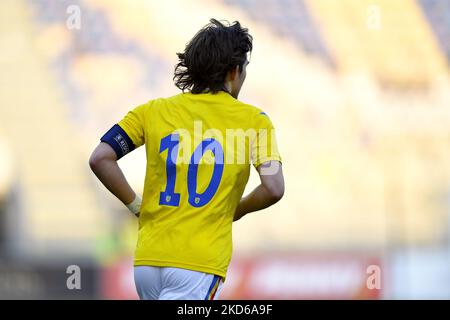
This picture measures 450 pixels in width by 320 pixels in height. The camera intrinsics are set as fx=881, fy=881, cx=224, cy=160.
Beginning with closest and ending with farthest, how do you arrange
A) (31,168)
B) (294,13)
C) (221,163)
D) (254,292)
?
(221,163)
(254,292)
(31,168)
(294,13)

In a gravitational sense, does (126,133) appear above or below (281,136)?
below

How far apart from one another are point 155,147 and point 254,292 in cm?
713

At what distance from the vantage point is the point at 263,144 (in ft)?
8.02

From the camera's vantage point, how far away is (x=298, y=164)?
34.4ft

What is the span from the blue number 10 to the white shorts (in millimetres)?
187

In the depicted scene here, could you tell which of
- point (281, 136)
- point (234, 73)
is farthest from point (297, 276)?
point (234, 73)

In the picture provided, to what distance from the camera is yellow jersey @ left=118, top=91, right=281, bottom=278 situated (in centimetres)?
242

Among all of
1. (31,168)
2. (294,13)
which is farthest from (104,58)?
(294,13)

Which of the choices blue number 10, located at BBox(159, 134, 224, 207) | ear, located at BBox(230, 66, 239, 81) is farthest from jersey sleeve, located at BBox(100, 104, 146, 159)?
ear, located at BBox(230, 66, 239, 81)

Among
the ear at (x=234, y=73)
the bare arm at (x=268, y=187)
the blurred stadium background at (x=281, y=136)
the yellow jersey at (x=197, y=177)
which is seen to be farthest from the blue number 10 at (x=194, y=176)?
the blurred stadium background at (x=281, y=136)

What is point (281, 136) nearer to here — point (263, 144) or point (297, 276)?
point (297, 276)

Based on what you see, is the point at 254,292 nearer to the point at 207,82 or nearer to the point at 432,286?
the point at 432,286

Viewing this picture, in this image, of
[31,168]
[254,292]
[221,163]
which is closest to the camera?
[221,163]

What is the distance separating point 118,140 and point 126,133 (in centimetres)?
3
